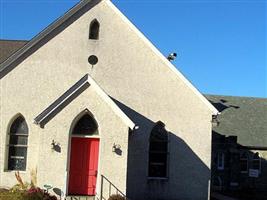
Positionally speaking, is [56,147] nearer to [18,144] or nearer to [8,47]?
[18,144]

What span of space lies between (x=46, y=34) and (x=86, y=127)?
14.8 feet

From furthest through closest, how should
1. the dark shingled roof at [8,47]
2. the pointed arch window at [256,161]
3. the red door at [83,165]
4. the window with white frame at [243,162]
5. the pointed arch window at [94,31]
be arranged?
the pointed arch window at [256,161] < the window with white frame at [243,162] < the dark shingled roof at [8,47] < the pointed arch window at [94,31] < the red door at [83,165]

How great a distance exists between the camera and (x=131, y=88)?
20.8 metres

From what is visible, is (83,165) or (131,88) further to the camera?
(131,88)

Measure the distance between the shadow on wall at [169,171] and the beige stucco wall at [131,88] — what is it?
42 millimetres

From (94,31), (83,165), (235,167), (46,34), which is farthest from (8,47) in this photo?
(235,167)

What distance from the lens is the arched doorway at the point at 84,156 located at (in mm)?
19141

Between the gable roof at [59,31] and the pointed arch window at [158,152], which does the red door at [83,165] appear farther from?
the gable roof at [59,31]

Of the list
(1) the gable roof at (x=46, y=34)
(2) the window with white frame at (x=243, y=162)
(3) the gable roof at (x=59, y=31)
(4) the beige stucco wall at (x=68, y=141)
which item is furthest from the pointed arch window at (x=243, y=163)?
(1) the gable roof at (x=46, y=34)

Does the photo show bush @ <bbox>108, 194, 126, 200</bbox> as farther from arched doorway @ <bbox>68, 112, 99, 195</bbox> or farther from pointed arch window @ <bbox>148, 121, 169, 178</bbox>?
pointed arch window @ <bbox>148, 121, 169, 178</bbox>

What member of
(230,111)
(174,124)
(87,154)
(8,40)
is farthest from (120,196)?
(230,111)

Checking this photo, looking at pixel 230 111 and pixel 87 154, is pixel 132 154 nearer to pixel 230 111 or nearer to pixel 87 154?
pixel 87 154

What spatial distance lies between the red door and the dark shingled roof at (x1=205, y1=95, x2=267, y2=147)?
17.0 metres

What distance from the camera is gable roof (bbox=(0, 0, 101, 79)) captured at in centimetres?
2052
